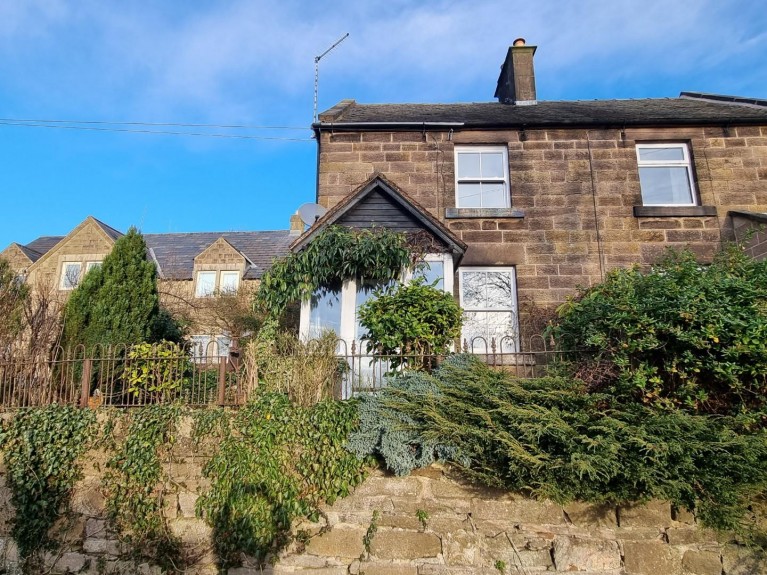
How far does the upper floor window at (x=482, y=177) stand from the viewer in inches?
429

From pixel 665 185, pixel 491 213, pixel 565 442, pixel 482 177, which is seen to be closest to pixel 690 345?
pixel 565 442

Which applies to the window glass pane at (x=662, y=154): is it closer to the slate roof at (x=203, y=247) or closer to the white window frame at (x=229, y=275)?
the slate roof at (x=203, y=247)

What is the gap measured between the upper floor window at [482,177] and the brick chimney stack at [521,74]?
2580 mm

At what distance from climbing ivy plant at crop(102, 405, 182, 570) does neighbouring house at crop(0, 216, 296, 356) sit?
12.9 metres

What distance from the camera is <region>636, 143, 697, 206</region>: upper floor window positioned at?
35.8ft

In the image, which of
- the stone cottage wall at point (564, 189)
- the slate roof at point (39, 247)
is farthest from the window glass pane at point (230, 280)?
the stone cottage wall at point (564, 189)

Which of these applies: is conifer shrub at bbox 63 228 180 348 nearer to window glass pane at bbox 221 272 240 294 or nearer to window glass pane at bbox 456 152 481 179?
window glass pane at bbox 456 152 481 179

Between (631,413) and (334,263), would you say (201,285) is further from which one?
(631,413)

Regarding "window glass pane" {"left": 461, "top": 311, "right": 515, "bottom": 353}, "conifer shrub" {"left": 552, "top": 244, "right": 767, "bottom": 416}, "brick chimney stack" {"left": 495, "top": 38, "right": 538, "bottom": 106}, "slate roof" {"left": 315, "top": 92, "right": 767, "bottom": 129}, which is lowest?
"conifer shrub" {"left": 552, "top": 244, "right": 767, "bottom": 416}

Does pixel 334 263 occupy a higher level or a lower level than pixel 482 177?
lower

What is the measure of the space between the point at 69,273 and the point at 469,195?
17997mm

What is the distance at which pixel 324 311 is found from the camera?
29.8ft

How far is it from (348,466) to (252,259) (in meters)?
19.2

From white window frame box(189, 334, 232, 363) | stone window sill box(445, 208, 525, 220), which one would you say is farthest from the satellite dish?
white window frame box(189, 334, 232, 363)
